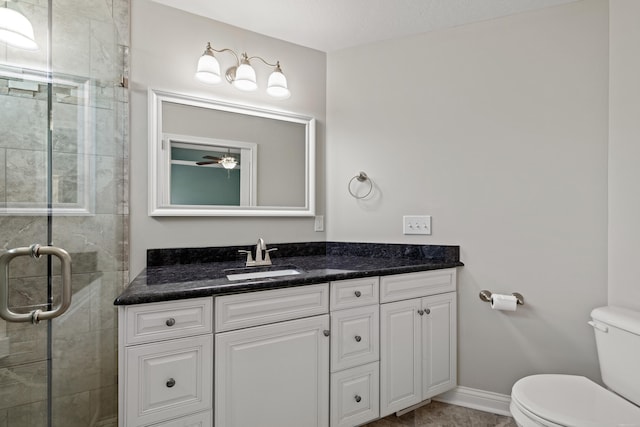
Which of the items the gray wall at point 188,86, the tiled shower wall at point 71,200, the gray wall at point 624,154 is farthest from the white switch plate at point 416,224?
the tiled shower wall at point 71,200

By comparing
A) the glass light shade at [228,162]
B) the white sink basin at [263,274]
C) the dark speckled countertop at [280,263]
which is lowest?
the white sink basin at [263,274]

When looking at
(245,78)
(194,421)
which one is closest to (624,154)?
(245,78)

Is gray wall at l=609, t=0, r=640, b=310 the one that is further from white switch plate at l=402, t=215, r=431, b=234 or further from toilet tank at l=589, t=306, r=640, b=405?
A: white switch plate at l=402, t=215, r=431, b=234

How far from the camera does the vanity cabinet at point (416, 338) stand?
6.18 ft

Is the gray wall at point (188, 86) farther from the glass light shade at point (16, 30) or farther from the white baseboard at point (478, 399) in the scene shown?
the white baseboard at point (478, 399)

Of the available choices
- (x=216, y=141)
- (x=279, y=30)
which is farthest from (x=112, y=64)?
(x=279, y=30)

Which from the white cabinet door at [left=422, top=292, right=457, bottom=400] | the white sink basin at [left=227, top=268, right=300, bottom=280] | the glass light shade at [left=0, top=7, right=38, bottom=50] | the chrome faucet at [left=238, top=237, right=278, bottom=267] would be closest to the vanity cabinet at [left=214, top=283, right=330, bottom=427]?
the white sink basin at [left=227, top=268, right=300, bottom=280]

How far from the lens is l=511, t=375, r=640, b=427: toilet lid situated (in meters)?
1.31

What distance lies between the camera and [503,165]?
6.87ft

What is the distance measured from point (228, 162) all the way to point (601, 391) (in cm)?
214

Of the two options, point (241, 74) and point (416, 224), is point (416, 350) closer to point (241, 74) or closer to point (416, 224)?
point (416, 224)

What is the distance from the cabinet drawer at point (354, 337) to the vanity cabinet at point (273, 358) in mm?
53

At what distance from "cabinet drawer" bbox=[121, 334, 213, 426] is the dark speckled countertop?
0.19 metres

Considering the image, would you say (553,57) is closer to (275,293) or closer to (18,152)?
(275,293)
